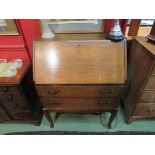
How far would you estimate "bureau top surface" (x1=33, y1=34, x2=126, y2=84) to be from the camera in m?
1.21

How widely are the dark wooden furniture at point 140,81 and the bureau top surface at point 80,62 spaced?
0.22 metres

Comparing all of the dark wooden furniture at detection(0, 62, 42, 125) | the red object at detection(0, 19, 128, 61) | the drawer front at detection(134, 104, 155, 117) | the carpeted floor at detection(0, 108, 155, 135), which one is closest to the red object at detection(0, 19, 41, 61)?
the red object at detection(0, 19, 128, 61)

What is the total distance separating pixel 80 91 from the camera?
126 cm

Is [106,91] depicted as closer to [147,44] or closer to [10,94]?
[147,44]

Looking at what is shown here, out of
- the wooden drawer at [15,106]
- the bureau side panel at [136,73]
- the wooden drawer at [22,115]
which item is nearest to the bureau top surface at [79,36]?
the bureau side panel at [136,73]

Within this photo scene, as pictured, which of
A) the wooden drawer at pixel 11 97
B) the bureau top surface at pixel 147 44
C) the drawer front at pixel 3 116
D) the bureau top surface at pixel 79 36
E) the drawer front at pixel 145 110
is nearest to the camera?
the bureau top surface at pixel 147 44

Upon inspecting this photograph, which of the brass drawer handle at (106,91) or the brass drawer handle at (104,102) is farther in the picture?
the brass drawer handle at (104,102)

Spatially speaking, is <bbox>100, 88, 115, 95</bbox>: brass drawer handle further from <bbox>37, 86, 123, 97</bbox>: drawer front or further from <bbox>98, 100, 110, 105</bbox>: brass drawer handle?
<bbox>98, 100, 110, 105</bbox>: brass drawer handle

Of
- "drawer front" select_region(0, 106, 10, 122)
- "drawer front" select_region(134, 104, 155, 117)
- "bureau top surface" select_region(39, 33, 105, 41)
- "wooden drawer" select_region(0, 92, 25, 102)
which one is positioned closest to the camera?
"bureau top surface" select_region(39, 33, 105, 41)

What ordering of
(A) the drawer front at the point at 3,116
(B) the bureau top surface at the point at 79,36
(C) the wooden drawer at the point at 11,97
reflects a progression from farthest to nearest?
(A) the drawer front at the point at 3,116 → (C) the wooden drawer at the point at 11,97 → (B) the bureau top surface at the point at 79,36

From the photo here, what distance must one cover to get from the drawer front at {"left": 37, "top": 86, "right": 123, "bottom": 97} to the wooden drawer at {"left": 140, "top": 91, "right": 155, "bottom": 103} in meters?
0.32

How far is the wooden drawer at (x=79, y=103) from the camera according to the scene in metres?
1.37

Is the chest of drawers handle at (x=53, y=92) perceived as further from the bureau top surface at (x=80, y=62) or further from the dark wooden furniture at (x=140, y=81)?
the dark wooden furniture at (x=140, y=81)
